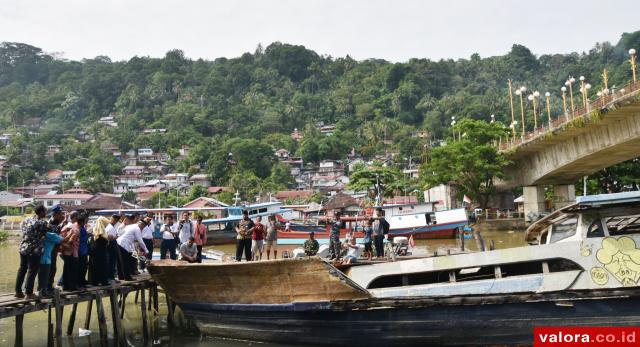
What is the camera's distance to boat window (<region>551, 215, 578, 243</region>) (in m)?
11.1

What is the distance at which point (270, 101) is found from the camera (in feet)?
534

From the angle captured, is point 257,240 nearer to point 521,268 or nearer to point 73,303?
point 73,303

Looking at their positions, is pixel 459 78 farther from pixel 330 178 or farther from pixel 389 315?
pixel 389 315

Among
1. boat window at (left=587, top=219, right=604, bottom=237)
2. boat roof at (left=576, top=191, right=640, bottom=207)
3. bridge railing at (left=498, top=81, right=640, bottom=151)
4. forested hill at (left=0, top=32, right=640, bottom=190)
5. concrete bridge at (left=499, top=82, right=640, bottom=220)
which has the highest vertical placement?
forested hill at (left=0, top=32, right=640, bottom=190)

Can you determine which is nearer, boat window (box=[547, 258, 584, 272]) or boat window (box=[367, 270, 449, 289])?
boat window (box=[547, 258, 584, 272])

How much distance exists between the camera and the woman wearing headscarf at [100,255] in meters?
13.3

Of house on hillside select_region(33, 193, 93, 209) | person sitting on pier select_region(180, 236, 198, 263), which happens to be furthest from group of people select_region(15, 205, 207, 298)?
house on hillside select_region(33, 193, 93, 209)

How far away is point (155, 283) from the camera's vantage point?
50.8ft

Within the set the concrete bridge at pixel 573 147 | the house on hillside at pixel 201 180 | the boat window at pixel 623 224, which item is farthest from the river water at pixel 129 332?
the house on hillside at pixel 201 180

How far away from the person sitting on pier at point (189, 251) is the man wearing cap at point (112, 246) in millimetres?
1596

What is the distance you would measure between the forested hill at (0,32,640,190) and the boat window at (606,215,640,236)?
3633 inches

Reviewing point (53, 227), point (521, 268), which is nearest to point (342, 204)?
point (521, 268)

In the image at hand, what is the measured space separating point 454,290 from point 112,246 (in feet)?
25.6

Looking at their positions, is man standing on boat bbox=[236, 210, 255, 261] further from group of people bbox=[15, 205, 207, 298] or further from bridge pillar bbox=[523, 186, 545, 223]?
bridge pillar bbox=[523, 186, 545, 223]
